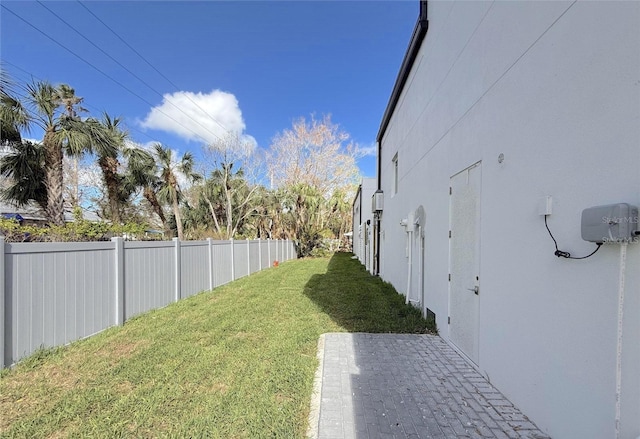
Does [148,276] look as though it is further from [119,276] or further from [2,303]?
[2,303]

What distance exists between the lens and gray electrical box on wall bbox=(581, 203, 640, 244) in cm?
154

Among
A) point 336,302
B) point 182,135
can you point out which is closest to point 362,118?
point 182,135

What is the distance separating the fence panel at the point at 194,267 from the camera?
7.46 m

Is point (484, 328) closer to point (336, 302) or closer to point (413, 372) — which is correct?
point (413, 372)

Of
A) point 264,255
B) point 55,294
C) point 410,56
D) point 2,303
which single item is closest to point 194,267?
Result: point 55,294

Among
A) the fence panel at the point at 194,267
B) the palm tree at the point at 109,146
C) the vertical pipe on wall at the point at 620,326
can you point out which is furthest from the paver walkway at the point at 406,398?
the palm tree at the point at 109,146

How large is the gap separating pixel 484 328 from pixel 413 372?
921mm

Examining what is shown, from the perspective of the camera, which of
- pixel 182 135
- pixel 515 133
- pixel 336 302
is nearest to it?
pixel 515 133

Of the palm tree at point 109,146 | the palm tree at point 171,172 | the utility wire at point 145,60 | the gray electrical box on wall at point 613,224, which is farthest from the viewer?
the palm tree at point 171,172

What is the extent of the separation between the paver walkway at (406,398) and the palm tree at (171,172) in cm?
1558

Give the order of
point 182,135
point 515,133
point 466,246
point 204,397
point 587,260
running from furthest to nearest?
point 182,135, point 466,246, point 204,397, point 515,133, point 587,260

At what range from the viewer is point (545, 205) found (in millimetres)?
2275

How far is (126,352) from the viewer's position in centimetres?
406

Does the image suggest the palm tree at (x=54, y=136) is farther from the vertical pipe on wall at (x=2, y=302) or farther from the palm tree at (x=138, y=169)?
the vertical pipe on wall at (x=2, y=302)
